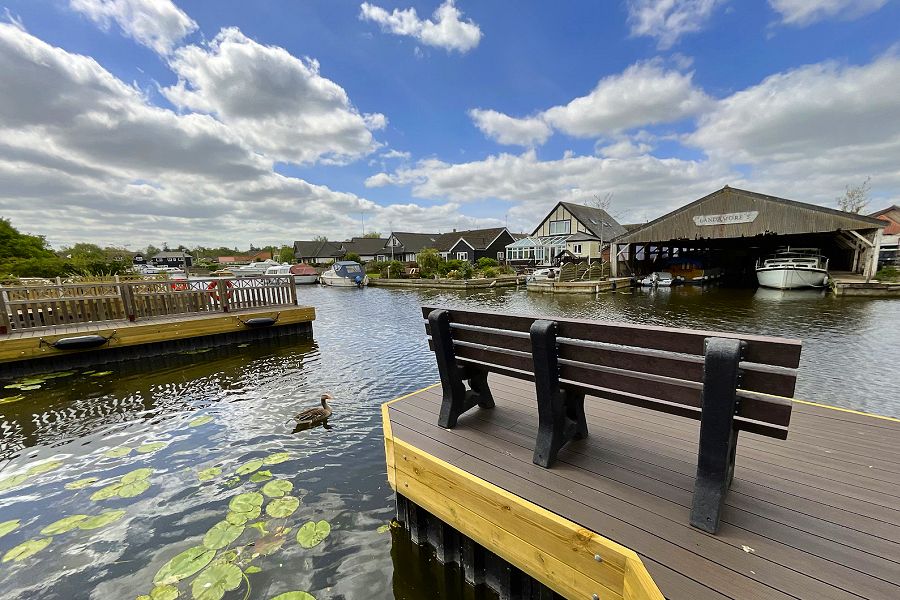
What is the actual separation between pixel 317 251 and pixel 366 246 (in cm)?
1184

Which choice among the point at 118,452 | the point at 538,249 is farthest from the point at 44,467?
the point at 538,249

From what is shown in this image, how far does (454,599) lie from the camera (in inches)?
100

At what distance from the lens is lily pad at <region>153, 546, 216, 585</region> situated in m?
2.63

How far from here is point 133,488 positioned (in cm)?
375

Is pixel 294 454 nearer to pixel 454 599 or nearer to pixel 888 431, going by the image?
pixel 454 599

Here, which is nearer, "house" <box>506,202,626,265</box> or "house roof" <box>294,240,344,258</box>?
"house" <box>506,202,626,265</box>

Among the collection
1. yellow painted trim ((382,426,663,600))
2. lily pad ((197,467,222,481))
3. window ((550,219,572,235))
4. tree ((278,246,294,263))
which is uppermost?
window ((550,219,572,235))

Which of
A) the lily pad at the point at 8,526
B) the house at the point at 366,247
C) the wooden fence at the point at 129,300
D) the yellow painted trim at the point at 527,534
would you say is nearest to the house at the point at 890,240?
the yellow painted trim at the point at 527,534

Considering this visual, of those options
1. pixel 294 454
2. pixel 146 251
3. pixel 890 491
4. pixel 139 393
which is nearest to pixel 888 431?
pixel 890 491

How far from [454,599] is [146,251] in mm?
144792

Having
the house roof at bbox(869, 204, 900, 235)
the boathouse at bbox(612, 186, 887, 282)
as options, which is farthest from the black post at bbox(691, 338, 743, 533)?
the house roof at bbox(869, 204, 900, 235)

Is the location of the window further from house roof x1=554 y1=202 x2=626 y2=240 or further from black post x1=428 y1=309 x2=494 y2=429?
black post x1=428 y1=309 x2=494 y2=429

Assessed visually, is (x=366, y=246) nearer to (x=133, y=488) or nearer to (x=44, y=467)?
(x=44, y=467)

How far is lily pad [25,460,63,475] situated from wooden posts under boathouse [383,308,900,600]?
14.3 feet
